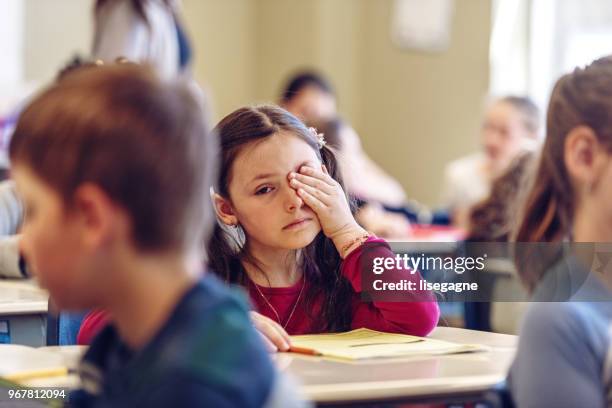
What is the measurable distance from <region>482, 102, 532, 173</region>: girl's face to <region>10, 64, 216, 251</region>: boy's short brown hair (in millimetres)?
4369

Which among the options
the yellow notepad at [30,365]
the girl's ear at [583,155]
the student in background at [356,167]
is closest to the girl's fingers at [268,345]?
the yellow notepad at [30,365]

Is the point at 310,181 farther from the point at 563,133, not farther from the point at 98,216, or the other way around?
the point at 98,216

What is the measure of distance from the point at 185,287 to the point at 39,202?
0.16 metres

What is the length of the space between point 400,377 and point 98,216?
2.13 ft

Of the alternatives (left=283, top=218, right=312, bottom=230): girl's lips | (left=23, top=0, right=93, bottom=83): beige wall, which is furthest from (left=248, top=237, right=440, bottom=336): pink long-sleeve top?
(left=23, top=0, right=93, bottom=83): beige wall

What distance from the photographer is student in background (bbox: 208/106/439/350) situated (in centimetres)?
189

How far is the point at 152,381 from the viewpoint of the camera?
0.92m

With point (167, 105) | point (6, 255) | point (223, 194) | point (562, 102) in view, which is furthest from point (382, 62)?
point (167, 105)

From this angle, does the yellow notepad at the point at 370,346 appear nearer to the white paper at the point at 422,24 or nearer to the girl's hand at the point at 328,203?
the girl's hand at the point at 328,203

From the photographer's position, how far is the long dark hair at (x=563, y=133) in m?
1.39


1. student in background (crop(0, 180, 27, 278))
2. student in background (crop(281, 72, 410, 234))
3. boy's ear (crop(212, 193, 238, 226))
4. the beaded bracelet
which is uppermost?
boy's ear (crop(212, 193, 238, 226))

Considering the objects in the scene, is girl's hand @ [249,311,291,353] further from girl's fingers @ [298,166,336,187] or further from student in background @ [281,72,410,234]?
student in background @ [281,72,410,234]

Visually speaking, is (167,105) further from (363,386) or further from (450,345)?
(450,345)

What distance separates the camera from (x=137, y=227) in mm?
948
